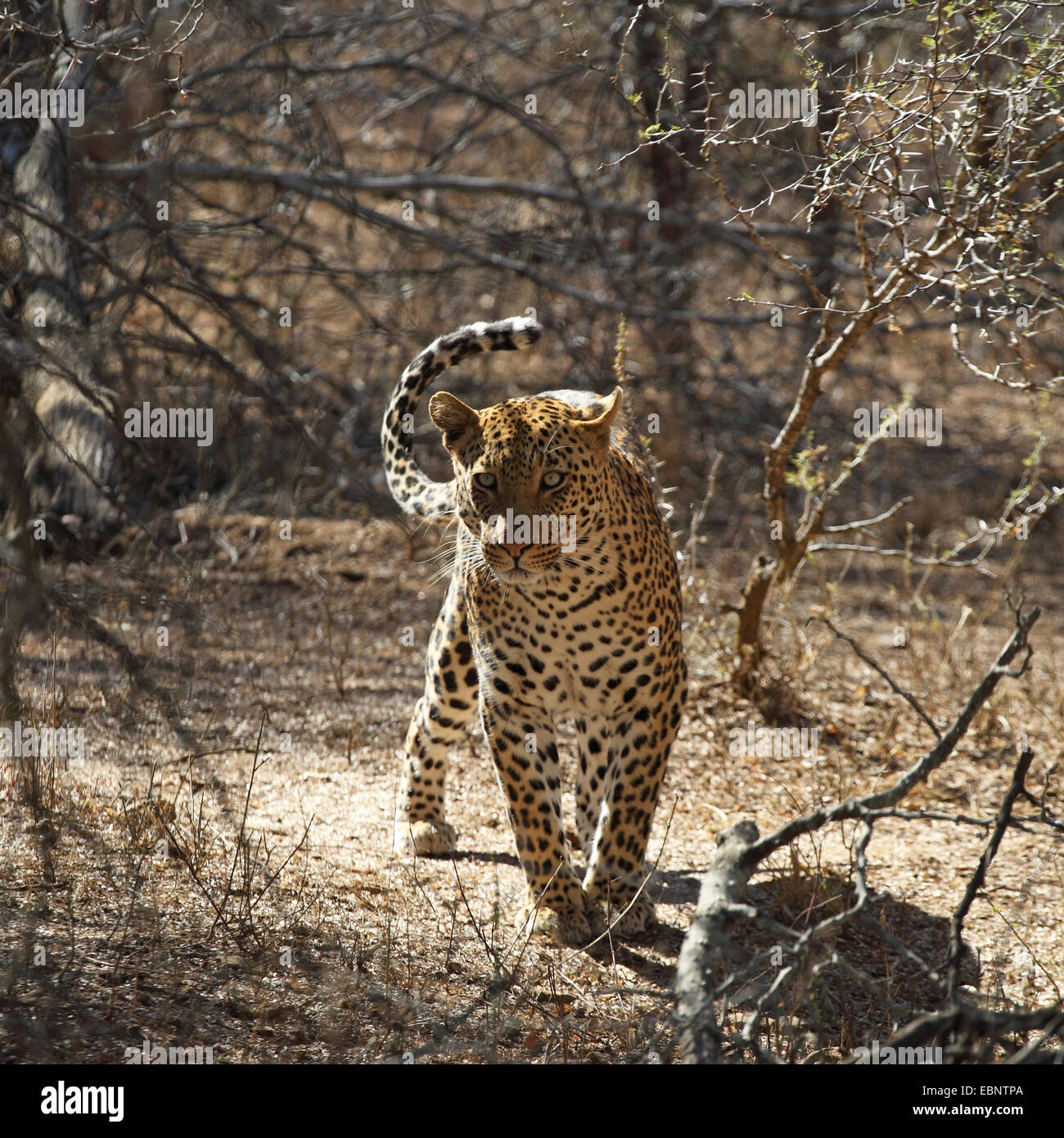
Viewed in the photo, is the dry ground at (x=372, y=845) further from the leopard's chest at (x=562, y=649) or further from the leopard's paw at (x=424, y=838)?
the leopard's chest at (x=562, y=649)

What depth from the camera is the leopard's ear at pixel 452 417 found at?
4.33 metres

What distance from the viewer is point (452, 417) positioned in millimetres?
4359

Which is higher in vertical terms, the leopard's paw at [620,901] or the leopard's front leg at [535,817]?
the leopard's front leg at [535,817]

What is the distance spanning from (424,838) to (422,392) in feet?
5.96

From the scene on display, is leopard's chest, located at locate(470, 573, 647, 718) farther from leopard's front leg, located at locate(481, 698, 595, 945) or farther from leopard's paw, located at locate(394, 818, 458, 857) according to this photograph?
leopard's paw, located at locate(394, 818, 458, 857)

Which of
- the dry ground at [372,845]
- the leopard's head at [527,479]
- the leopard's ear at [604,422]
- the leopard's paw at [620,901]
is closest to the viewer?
the dry ground at [372,845]

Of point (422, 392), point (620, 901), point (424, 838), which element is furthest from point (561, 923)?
point (422, 392)

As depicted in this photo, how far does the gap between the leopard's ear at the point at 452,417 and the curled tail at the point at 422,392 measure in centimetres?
39

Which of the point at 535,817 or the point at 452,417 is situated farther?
the point at 535,817

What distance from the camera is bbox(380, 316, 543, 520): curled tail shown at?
4859 millimetres

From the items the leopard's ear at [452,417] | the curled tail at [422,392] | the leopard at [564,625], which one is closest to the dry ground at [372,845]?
the leopard at [564,625]

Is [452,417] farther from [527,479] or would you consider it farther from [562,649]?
[562,649]

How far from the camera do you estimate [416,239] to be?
28.0 feet
